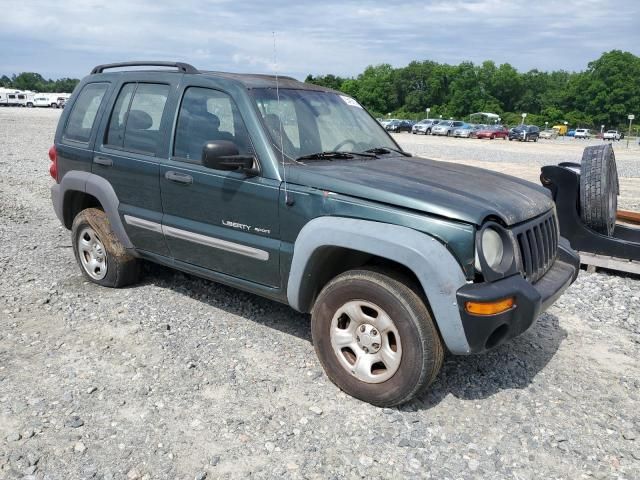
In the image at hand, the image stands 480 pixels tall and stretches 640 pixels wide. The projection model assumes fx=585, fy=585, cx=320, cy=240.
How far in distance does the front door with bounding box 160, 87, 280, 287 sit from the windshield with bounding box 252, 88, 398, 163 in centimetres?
23

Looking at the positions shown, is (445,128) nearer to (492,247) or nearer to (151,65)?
(151,65)

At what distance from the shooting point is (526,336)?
4.73 metres

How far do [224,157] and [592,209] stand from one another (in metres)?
4.17

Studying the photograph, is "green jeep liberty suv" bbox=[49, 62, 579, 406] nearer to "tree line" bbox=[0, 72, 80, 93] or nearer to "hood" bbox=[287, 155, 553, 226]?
"hood" bbox=[287, 155, 553, 226]

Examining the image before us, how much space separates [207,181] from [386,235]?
155cm

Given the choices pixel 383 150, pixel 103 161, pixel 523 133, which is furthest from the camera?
pixel 523 133

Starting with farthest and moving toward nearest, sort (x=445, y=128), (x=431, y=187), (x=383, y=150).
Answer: (x=445, y=128), (x=383, y=150), (x=431, y=187)

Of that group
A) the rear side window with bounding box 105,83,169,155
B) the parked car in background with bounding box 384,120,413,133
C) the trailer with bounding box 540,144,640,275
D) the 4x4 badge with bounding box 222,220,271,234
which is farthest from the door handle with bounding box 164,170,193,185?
the parked car in background with bounding box 384,120,413,133

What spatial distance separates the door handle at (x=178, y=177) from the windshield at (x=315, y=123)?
0.75 meters

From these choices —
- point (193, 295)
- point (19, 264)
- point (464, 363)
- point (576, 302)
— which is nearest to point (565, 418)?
point (464, 363)

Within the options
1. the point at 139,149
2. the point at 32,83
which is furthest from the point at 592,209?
the point at 32,83

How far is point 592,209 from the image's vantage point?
6.11 meters

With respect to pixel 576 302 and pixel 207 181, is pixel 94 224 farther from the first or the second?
pixel 576 302

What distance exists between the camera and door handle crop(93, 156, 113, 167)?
4.97 m
